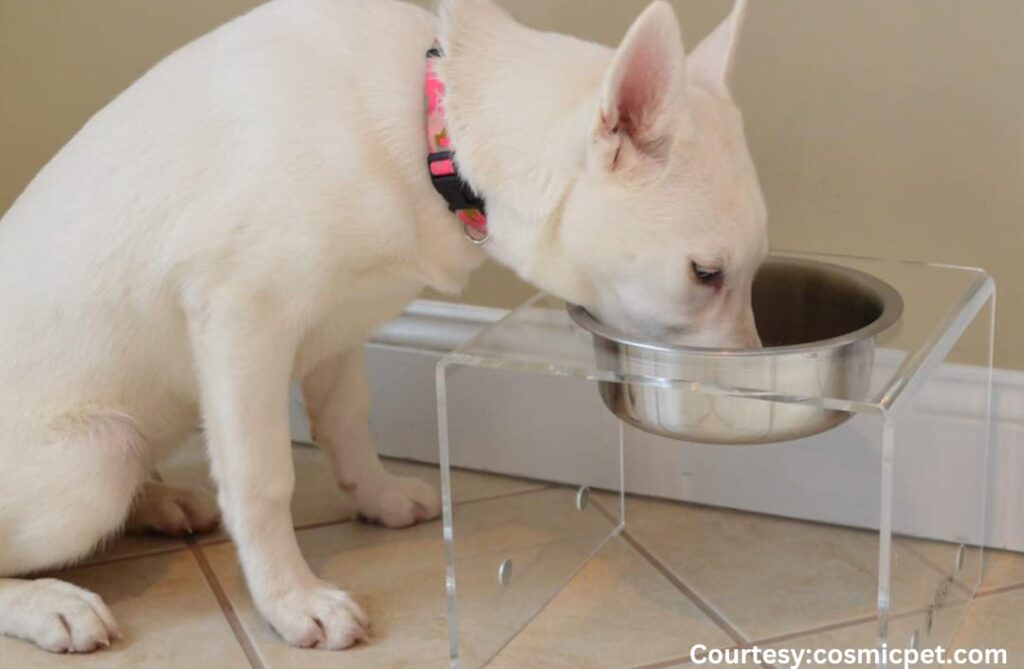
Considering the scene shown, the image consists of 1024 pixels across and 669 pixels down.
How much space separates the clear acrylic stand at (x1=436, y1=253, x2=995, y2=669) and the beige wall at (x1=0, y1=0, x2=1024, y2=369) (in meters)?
0.10

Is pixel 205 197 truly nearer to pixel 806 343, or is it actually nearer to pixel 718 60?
pixel 718 60

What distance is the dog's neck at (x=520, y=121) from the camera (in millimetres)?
1570

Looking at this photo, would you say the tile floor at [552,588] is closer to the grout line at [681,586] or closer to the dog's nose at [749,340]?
the grout line at [681,586]

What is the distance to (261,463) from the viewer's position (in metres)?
1.76

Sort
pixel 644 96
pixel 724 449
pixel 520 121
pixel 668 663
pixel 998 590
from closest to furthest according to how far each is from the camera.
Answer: pixel 644 96
pixel 520 121
pixel 668 663
pixel 998 590
pixel 724 449

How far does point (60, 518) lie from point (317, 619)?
14.5 inches

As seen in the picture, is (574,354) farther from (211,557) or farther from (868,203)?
(211,557)

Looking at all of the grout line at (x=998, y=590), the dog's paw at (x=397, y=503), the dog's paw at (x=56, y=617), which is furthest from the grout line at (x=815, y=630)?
the dog's paw at (x=56, y=617)

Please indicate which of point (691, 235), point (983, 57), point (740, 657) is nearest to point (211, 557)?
point (740, 657)

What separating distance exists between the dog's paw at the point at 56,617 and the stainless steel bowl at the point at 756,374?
2.42 ft

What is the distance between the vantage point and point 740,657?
68.1 inches

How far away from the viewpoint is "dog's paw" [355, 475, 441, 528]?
6.95 ft

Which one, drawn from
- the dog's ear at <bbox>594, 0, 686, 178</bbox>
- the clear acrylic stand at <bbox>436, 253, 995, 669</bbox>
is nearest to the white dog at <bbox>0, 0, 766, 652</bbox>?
the dog's ear at <bbox>594, 0, 686, 178</bbox>

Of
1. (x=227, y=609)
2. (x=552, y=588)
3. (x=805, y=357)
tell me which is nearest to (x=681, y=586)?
(x=552, y=588)
